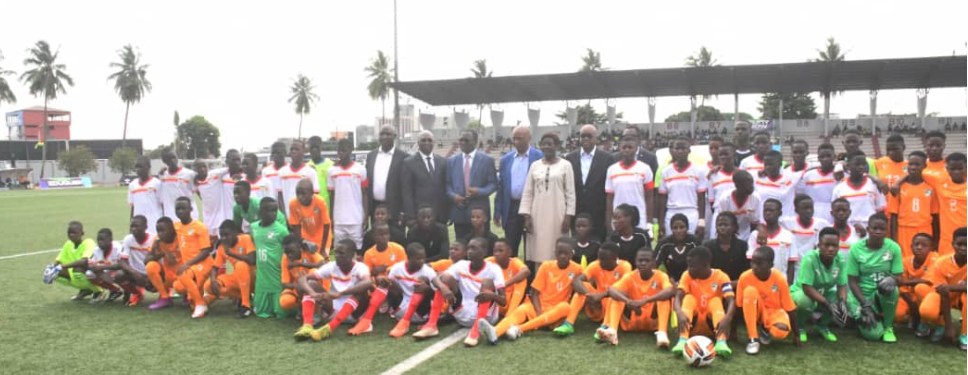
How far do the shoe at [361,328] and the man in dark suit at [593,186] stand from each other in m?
2.55

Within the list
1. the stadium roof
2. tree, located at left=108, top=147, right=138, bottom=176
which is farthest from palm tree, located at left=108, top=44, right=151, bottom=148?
the stadium roof

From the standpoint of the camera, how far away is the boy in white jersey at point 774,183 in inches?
263

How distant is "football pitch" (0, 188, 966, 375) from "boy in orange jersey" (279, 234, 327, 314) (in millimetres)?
214

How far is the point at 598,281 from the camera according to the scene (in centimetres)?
610

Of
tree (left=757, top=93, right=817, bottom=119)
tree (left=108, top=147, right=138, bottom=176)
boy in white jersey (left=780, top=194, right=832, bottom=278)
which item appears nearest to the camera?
boy in white jersey (left=780, top=194, right=832, bottom=278)

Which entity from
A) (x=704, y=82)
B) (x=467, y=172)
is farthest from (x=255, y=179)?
(x=704, y=82)

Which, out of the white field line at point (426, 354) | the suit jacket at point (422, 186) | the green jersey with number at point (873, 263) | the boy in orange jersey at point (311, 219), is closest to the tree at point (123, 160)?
the boy in orange jersey at point (311, 219)

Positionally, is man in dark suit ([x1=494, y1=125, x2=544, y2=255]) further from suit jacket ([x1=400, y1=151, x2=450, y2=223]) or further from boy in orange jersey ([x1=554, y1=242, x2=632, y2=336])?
boy in orange jersey ([x1=554, y1=242, x2=632, y2=336])

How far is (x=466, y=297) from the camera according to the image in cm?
616

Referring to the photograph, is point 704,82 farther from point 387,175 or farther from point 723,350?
point 723,350

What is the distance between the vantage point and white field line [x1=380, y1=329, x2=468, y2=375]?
15.9ft

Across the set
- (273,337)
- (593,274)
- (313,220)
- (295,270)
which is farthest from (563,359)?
(313,220)

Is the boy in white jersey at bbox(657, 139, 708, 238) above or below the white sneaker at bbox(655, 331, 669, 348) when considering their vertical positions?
above

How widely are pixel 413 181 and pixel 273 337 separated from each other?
2.49 metres
